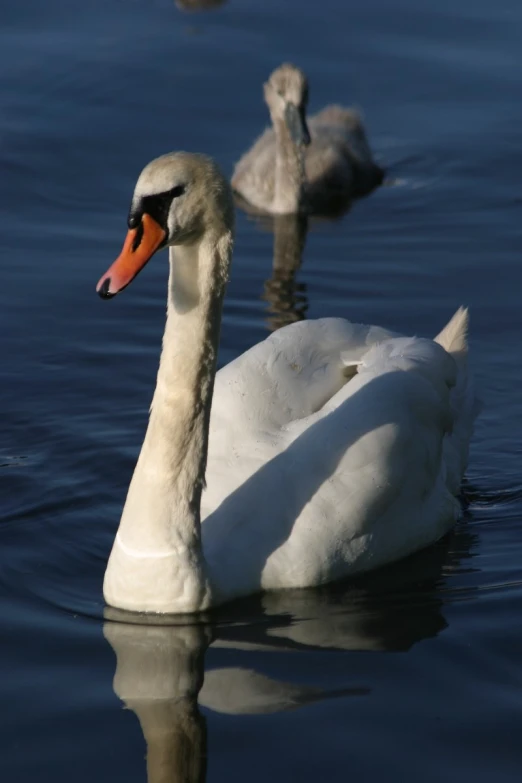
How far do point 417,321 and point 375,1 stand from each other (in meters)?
8.51

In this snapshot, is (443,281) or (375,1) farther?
(375,1)

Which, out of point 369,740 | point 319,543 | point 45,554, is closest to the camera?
point 369,740

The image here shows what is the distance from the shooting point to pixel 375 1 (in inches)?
733

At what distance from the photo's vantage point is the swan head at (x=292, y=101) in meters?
13.8

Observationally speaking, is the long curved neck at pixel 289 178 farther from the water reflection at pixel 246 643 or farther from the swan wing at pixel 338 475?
the water reflection at pixel 246 643

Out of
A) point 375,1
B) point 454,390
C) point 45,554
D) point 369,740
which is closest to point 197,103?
point 375,1

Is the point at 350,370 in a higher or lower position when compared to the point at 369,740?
higher

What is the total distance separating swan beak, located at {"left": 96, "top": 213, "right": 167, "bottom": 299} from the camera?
6.14m

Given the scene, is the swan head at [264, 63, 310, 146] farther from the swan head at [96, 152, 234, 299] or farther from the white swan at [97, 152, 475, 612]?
the swan head at [96, 152, 234, 299]

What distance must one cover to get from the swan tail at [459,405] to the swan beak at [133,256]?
276 centimetres

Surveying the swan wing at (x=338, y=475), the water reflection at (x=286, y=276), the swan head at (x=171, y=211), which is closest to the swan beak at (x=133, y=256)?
the swan head at (x=171, y=211)

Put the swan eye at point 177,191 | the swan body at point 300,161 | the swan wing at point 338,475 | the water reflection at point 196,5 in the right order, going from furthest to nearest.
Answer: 1. the water reflection at point 196,5
2. the swan body at point 300,161
3. the swan wing at point 338,475
4. the swan eye at point 177,191

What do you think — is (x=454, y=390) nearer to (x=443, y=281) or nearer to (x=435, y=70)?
(x=443, y=281)

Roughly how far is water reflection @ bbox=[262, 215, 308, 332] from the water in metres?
0.04
